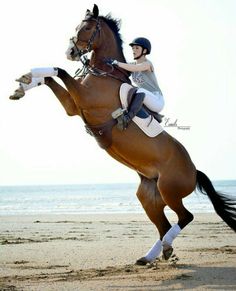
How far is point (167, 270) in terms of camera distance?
6633mm

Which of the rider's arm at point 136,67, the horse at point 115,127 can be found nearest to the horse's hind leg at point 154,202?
the horse at point 115,127

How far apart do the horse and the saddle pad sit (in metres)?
0.05

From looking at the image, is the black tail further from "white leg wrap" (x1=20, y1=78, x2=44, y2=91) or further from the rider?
"white leg wrap" (x1=20, y1=78, x2=44, y2=91)

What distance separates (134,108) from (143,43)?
89 cm

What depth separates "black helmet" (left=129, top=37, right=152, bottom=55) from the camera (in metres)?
7.20

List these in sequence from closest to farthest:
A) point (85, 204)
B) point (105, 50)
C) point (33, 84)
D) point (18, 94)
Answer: point (18, 94) < point (33, 84) < point (105, 50) < point (85, 204)

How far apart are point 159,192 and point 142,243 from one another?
2.89 metres

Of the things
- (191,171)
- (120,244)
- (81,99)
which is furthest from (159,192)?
(120,244)

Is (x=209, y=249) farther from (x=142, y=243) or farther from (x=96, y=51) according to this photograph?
(x=96, y=51)

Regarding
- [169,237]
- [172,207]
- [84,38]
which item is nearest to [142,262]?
[169,237]

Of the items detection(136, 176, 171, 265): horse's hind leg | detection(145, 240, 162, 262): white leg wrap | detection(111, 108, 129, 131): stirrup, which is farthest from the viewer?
detection(136, 176, 171, 265): horse's hind leg

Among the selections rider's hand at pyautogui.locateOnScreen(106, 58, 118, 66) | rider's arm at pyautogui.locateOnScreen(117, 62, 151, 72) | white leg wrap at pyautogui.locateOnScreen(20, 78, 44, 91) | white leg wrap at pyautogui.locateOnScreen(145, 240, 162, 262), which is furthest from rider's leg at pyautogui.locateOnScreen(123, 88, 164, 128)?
white leg wrap at pyautogui.locateOnScreen(145, 240, 162, 262)

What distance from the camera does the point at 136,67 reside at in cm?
706

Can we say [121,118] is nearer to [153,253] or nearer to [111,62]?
[111,62]
